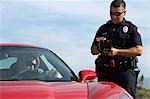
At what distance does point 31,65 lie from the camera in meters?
5.77

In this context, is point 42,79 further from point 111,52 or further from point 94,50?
point 94,50

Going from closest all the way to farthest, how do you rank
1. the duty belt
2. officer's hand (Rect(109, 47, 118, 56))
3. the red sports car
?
the red sports car, officer's hand (Rect(109, 47, 118, 56)), the duty belt

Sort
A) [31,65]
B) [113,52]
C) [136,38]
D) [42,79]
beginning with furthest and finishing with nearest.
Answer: [136,38], [113,52], [31,65], [42,79]

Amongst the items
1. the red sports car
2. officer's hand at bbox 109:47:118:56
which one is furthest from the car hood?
officer's hand at bbox 109:47:118:56

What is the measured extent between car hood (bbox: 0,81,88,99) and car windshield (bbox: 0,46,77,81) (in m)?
0.41

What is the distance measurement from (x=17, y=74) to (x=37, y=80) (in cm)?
27

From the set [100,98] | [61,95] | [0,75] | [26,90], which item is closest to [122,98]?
[100,98]

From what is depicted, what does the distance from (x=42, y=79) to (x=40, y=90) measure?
842mm

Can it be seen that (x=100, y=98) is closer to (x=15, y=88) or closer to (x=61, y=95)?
(x=61, y=95)

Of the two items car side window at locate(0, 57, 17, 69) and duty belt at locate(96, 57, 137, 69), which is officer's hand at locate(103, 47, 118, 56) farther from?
car side window at locate(0, 57, 17, 69)

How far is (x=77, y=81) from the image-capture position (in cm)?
559

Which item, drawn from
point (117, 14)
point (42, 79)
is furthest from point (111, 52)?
point (42, 79)

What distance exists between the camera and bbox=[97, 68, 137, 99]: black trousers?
6652 millimetres

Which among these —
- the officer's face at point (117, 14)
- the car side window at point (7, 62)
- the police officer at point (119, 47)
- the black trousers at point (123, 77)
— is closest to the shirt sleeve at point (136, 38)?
the police officer at point (119, 47)
